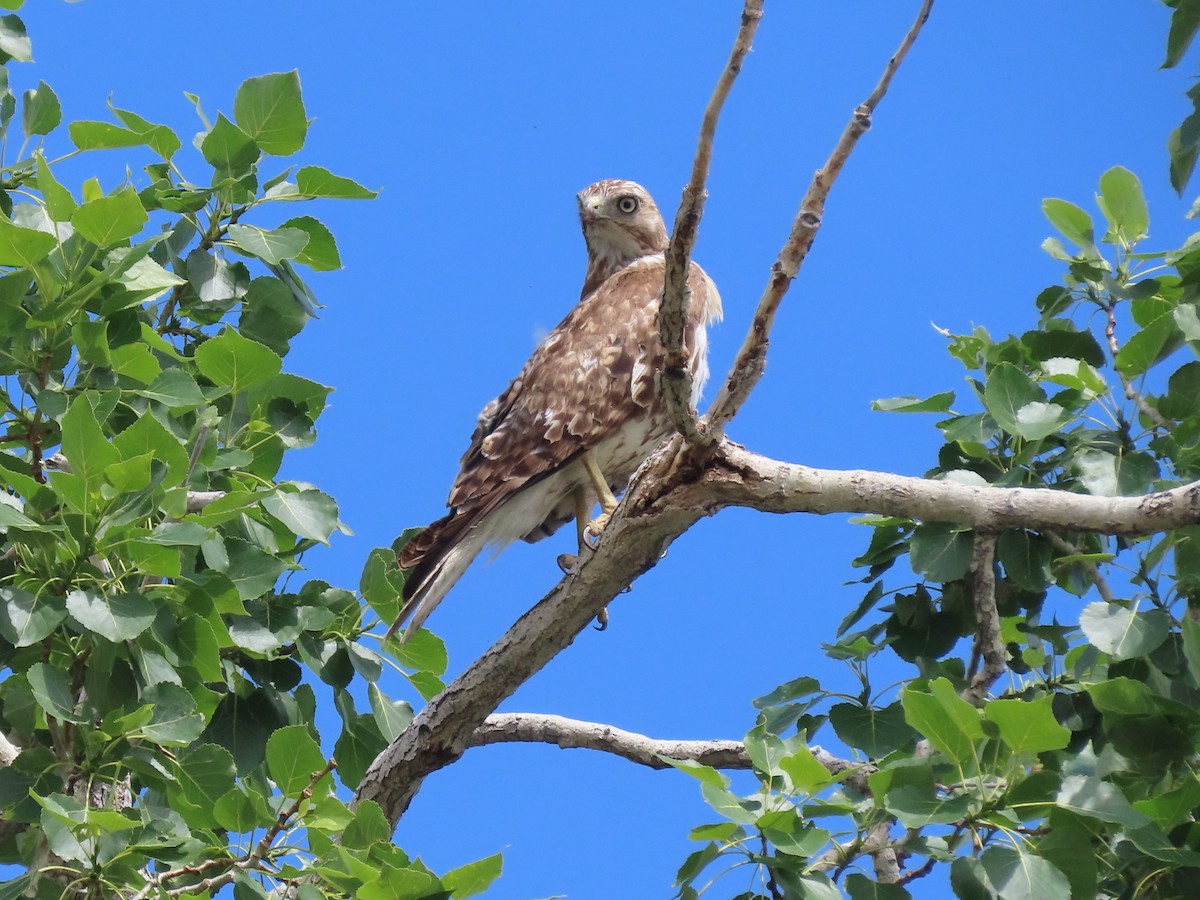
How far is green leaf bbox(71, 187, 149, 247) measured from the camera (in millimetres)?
3055

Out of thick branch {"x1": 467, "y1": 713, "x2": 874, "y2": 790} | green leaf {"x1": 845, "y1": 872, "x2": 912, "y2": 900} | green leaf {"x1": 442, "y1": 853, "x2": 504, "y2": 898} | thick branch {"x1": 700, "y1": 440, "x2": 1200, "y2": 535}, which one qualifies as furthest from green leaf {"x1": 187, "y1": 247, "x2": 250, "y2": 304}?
green leaf {"x1": 845, "y1": 872, "x2": 912, "y2": 900}

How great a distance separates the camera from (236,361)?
10.7 feet

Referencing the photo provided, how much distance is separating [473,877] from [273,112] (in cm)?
191

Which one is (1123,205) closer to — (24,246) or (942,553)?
(942,553)

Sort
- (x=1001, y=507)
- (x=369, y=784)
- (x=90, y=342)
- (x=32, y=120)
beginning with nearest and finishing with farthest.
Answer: (x=90, y=342) → (x=1001, y=507) → (x=32, y=120) → (x=369, y=784)

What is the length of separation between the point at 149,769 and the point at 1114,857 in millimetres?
2051

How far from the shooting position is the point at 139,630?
2.74 m

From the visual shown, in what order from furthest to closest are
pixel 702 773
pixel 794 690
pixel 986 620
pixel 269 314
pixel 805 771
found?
pixel 269 314
pixel 986 620
pixel 794 690
pixel 805 771
pixel 702 773

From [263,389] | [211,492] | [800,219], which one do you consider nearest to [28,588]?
[211,492]

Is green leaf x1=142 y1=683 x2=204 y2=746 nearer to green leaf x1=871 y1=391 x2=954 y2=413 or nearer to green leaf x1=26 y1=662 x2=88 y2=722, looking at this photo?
green leaf x1=26 y1=662 x2=88 y2=722

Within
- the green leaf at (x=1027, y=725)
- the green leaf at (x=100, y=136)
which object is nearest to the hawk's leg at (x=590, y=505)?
the green leaf at (x=100, y=136)

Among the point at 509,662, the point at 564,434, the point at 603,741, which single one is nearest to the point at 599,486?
the point at 564,434

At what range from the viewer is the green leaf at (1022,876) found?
266 centimetres

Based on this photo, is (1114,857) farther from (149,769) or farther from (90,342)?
(90,342)
